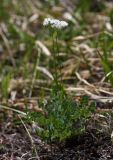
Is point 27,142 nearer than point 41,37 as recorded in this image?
Yes

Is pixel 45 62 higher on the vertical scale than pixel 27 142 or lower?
higher

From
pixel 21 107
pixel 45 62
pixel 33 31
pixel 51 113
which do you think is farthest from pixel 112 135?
pixel 33 31

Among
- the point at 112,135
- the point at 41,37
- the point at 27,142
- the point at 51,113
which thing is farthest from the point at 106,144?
the point at 41,37

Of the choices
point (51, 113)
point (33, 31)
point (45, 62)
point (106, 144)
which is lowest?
point (106, 144)

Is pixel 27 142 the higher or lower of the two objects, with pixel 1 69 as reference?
lower

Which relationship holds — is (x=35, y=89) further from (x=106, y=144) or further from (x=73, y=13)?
(x=73, y=13)

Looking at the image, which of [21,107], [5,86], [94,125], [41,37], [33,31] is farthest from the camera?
[33,31]

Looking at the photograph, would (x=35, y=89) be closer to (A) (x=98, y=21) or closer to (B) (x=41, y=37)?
(B) (x=41, y=37)

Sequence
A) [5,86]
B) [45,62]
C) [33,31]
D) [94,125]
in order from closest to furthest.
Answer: [94,125] → [5,86] → [45,62] → [33,31]

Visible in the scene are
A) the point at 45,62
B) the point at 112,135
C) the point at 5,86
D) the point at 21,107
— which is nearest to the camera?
the point at 112,135
